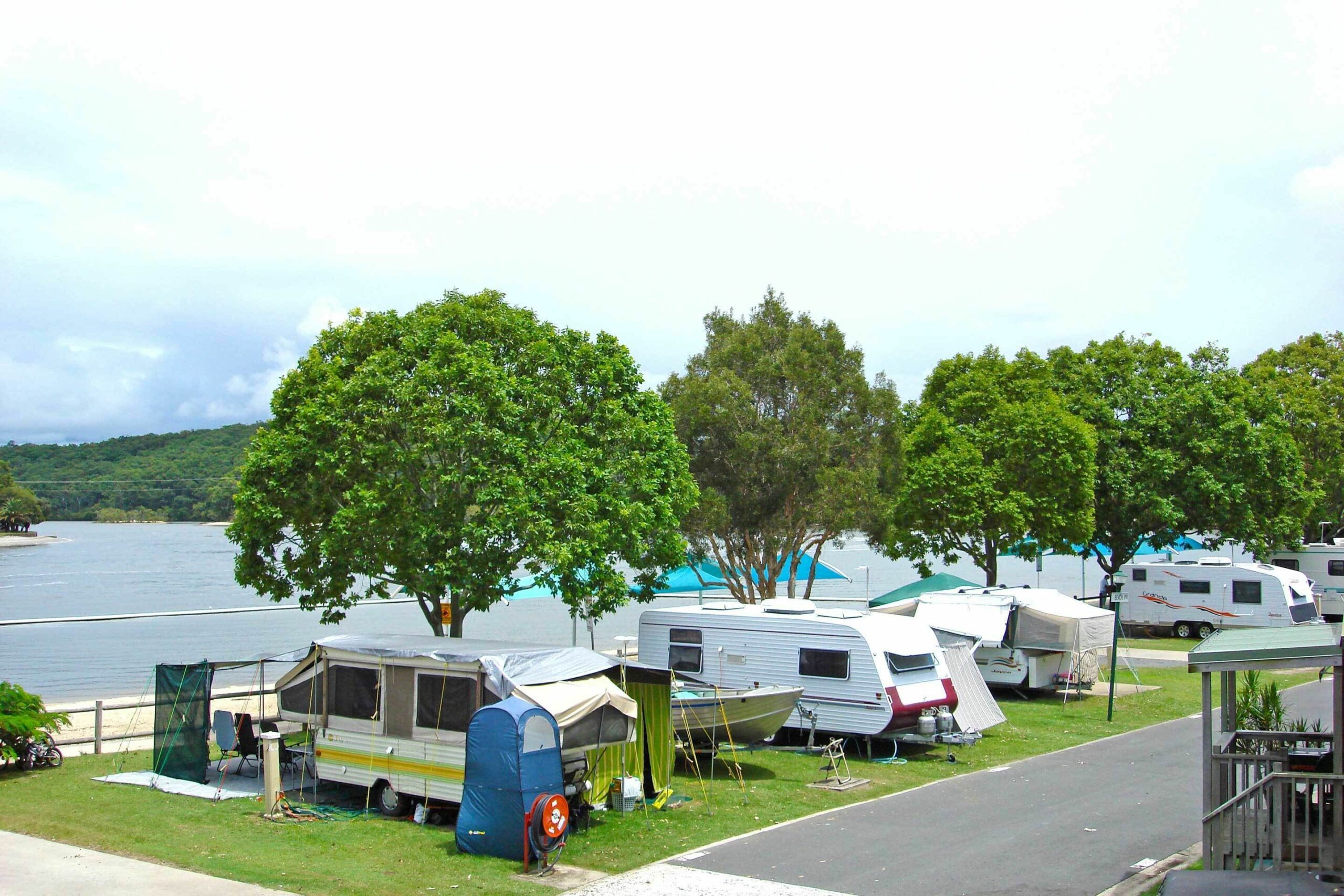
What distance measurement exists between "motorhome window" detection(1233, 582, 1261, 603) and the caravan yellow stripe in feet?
101

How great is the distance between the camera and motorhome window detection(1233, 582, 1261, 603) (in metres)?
35.4

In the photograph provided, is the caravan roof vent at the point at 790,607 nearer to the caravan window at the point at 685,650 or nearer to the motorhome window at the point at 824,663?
the motorhome window at the point at 824,663

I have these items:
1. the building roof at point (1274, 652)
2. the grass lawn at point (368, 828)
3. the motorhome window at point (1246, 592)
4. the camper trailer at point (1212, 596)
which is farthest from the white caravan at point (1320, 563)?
the building roof at point (1274, 652)

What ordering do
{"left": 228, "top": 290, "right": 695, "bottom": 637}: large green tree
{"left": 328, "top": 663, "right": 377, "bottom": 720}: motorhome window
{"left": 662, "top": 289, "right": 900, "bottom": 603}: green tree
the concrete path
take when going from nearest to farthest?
1. the concrete path
2. {"left": 328, "top": 663, "right": 377, "bottom": 720}: motorhome window
3. {"left": 228, "top": 290, "right": 695, "bottom": 637}: large green tree
4. {"left": 662, "top": 289, "right": 900, "bottom": 603}: green tree

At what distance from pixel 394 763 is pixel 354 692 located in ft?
4.03

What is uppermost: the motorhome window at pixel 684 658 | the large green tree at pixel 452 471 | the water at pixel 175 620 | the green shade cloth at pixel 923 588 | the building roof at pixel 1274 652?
Answer: the large green tree at pixel 452 471

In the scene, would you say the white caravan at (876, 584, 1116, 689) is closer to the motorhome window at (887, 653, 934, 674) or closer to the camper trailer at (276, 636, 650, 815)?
the motorhome window at (887, 653, 934, 674)

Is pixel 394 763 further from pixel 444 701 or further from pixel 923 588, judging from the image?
pixel 923 588

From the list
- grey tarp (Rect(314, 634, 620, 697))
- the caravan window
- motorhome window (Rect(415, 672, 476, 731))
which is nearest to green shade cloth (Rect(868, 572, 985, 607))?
the caravan window

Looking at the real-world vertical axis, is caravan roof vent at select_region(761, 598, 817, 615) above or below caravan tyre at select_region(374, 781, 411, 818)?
above

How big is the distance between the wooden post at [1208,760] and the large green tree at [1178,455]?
30.2m

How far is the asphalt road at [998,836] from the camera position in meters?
11.3

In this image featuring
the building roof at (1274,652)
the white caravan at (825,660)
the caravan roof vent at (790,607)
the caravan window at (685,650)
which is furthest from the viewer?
the caravan window at (685,650)

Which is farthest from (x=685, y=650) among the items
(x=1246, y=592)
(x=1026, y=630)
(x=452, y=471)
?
(x=1246, y=592)
